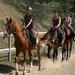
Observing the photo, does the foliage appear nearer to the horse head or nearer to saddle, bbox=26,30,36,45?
saddle, bbox=26,30,36,45

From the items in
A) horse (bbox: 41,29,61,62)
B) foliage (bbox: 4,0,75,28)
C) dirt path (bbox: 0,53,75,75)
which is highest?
foliage (bbox: 4,0,75,28)

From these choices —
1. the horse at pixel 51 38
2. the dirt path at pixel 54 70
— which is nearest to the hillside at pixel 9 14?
the horse at pixel 51 38

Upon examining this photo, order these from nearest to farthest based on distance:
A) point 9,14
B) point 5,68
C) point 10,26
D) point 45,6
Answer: point 10,26 < point 5,68 < point 9,14 < point 45,6

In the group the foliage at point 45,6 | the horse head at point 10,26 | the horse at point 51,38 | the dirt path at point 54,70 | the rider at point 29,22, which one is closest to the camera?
the horse head at point 10,26

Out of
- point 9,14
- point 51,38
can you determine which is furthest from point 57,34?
point 9,14

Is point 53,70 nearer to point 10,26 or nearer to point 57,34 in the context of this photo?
point 57,34

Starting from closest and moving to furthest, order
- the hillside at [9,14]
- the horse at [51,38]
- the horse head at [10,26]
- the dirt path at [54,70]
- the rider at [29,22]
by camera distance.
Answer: the horse head at [10,26] → the rider at [29,22] → the dirt path at [54,70] → the horse at [51,38] → the hillside at [9,14]

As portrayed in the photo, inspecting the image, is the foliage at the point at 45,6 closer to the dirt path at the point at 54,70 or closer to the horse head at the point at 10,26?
the dirt path at the point at 54,70

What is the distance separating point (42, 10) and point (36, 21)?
1973 millimetres

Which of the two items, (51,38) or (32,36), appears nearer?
(32,36)

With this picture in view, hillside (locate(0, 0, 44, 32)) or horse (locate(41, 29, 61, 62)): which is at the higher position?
hillside (locate(0, 0, 44, 32))

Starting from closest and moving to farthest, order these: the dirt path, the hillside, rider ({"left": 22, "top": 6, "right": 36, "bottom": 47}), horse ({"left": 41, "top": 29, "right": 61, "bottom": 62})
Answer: rider ({"left": 22, "top": 6, "right": 36, "bottom": 47}) → the dirt path → horse ({"left": 41, "top": 29, "right": 61, "bottom": 62}) → the hillside

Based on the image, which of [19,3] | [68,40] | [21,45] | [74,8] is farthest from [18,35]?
[19,3]

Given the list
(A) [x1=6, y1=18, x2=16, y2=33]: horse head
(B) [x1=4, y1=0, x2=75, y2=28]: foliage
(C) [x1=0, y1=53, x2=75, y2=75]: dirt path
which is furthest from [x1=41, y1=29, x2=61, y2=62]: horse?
(B) [x1=4, y1=0, x2=75, y2=28]: foliage
